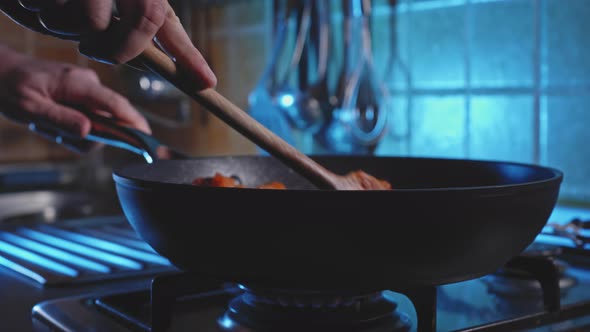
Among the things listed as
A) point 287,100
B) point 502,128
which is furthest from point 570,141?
point 287,100

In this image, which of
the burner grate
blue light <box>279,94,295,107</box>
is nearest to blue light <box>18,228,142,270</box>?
the burner grate

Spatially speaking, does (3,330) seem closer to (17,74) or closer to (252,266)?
(252,266)

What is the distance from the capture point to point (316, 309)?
1.71 ft

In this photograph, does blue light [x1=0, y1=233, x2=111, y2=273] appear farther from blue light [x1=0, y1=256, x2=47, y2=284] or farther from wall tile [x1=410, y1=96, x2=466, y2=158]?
wall tile [x1=410, y1=96, x2=466, y2=158]

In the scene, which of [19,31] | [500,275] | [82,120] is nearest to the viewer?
[500,275]

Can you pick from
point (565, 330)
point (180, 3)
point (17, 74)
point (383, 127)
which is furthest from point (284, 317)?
point (180, 3)

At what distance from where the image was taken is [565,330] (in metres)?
0.54

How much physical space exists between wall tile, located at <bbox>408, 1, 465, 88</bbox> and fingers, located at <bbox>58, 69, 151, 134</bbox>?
54 cm

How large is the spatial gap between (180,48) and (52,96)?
15.7 inches

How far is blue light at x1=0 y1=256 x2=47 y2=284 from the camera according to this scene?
682 mm

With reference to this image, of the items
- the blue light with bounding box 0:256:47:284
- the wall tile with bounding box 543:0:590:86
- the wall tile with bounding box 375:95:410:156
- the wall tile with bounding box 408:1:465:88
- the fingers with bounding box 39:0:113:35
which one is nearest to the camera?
the fingers with bounding box 39:0:113:35

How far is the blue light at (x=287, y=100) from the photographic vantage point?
1.24m

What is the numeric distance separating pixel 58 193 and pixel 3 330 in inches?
51.0

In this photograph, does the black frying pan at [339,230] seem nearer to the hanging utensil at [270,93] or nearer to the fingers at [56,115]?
the fingers at [56,115]
